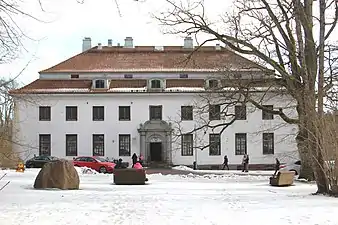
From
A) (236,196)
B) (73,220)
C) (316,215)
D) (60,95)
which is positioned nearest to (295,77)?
(236,196)

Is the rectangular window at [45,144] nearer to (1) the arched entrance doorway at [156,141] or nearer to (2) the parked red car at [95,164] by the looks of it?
(1) the arched entrance doorway at [156,141]

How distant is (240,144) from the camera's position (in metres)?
61.8

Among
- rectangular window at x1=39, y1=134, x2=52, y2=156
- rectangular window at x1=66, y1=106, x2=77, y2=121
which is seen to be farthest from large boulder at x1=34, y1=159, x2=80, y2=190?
rectangular window at x1=39, y1=134, x2=52, y2=156

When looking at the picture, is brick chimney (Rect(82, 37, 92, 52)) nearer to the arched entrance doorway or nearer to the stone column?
the arched entrance doorway

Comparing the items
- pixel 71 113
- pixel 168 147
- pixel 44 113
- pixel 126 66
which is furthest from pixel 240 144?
pixel 44 113

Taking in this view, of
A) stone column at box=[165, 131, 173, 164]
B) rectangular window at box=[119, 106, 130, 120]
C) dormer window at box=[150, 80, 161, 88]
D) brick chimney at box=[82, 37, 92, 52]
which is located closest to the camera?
stone column at box=[165, 131, 173, 164]

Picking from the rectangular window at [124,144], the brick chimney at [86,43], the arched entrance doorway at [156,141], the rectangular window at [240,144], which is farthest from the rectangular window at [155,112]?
the brick chimney at [86,43]

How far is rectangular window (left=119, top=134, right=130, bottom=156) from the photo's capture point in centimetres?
6091

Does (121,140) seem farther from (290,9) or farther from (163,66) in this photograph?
(290,9)

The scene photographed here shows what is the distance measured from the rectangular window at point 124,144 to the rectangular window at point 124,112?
1889 millimetres

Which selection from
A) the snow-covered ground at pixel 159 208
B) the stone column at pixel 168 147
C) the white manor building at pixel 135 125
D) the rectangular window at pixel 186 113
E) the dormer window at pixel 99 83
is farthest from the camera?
the dormer window at pixel 99 83

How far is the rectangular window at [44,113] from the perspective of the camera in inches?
2420

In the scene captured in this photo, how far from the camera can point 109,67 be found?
64.6 m

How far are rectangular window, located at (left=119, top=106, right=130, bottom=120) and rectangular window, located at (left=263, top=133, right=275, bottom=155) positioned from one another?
1449 centimetres
